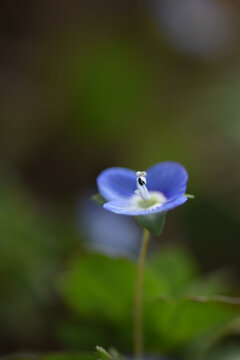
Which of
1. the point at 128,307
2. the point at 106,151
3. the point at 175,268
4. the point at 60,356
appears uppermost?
the point at 106,151

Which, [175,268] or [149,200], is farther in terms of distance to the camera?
[175,268]

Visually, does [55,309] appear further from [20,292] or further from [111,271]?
[111,271]

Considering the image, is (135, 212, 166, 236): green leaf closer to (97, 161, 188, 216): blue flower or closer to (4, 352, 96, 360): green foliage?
(97, 161, 188, 216): blue flower

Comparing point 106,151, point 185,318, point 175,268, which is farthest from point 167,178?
point 106,151

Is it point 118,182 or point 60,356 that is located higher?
point 118,182

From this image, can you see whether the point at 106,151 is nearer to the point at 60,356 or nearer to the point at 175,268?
the point at 175,268

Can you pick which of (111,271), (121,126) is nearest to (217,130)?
(121,126)
